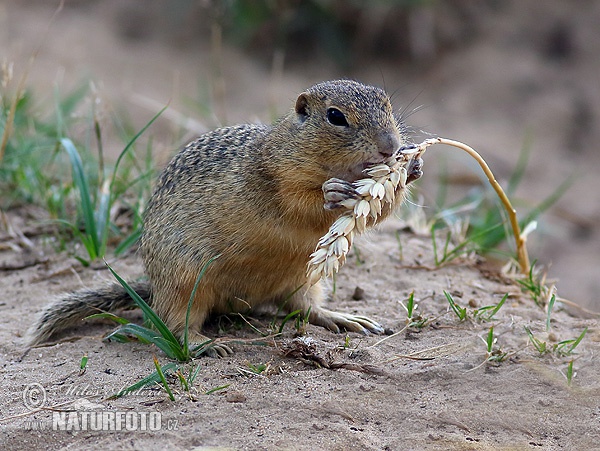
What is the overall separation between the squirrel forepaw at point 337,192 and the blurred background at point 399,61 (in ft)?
18.4

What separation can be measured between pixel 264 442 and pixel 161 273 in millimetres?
1374

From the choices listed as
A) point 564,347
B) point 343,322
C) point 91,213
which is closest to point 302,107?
point 343,322

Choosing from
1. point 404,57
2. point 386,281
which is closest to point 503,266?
point 386,281

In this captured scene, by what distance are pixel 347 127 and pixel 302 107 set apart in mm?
371

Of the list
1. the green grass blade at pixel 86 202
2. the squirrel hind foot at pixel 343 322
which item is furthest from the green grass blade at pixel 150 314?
the green grass blade at pixel 86 202

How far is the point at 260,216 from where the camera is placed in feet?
13.1

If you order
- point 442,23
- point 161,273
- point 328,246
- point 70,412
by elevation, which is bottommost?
point 70,412

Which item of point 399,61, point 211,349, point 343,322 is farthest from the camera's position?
point 399,61

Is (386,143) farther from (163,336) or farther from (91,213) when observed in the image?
(91,213)

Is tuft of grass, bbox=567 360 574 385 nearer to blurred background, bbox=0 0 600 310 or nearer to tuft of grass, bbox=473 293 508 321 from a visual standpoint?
tuft of grass, bbox=473 293 508 321

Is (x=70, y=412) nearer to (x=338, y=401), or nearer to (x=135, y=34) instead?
(x=338, y=401)

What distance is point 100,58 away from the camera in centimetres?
1021

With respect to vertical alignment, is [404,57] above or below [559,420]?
above

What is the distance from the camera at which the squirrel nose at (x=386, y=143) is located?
365 cm
